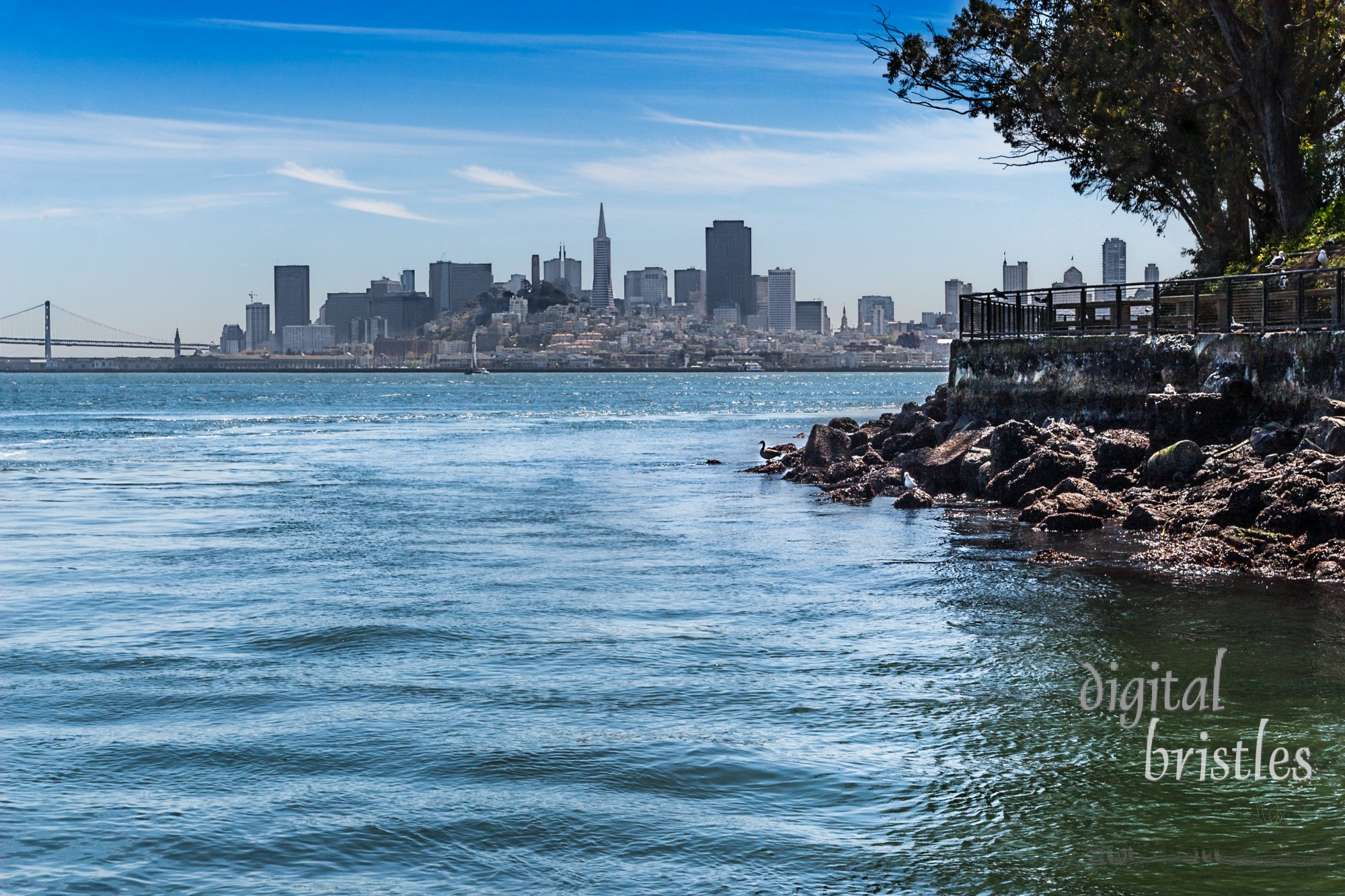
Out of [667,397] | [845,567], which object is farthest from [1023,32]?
[667,397]

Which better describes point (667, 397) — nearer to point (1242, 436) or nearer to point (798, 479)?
point (798, 479)

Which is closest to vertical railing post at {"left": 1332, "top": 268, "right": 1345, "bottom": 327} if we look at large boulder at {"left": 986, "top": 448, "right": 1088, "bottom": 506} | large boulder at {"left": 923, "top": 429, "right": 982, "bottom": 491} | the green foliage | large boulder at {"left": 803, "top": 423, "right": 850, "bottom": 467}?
large boulder at {"left": 986, "top": 448, "right": 1088, "bottom": 506}

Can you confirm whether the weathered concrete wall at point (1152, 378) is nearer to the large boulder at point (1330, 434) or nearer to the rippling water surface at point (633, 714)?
the large boulder at point (1330, 434)

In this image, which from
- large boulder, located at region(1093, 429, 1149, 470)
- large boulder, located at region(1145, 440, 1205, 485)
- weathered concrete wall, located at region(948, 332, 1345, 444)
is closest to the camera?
large boulder, located at region(1145, 440, 1205, 485)

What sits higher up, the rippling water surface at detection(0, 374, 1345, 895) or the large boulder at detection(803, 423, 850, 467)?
the large boulder at detection(803, 423, 850, 467)

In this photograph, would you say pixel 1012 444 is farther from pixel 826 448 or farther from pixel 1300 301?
pixel 826 448

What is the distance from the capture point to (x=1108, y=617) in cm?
1298

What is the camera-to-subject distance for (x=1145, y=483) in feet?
69.2

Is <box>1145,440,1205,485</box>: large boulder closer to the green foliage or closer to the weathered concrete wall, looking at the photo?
the weathered concrete wall

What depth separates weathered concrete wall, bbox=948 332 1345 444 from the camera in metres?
21.5

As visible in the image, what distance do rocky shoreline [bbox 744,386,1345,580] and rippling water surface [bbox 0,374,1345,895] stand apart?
3.65 feet

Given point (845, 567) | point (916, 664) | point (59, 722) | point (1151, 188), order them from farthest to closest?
point (1151, 188) → point (845, 567) → point (916, 664) → point (59, 722)

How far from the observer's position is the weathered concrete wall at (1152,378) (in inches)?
847

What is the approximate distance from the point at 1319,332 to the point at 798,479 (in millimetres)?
11493
